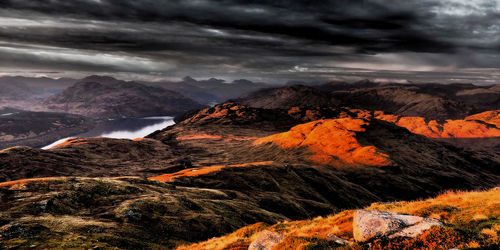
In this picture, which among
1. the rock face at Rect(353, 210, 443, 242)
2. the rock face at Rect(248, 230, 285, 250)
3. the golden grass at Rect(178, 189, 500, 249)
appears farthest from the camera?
the rock face at Rect(248, 230, 285, 250)

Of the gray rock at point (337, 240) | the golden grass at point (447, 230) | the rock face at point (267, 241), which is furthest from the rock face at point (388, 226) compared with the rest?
the rock face at point (267, 241)

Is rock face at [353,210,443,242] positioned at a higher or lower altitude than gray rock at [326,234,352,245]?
higher

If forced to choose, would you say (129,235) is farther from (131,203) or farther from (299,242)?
(299,242)

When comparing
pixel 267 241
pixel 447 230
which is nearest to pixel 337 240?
pixel 267 241

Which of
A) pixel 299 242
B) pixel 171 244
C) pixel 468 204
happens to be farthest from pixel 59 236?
pixel 468 204

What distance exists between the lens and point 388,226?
546 inches

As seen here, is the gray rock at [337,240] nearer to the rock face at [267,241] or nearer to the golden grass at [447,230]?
the golden grass at [447,230]

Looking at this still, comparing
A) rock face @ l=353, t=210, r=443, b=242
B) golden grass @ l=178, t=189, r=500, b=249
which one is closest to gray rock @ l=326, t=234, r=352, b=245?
golden grass @ l=178, t=189, r=500, b=249

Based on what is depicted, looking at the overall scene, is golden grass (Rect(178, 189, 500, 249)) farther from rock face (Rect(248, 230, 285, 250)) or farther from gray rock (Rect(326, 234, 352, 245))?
rock face (Rect(248, 230, 285, 250))

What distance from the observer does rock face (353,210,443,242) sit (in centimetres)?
1338

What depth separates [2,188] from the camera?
33.2 meters

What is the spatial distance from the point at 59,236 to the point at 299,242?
21.6 m

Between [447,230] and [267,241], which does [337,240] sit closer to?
[267,241]

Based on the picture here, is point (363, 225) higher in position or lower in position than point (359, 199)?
higher
